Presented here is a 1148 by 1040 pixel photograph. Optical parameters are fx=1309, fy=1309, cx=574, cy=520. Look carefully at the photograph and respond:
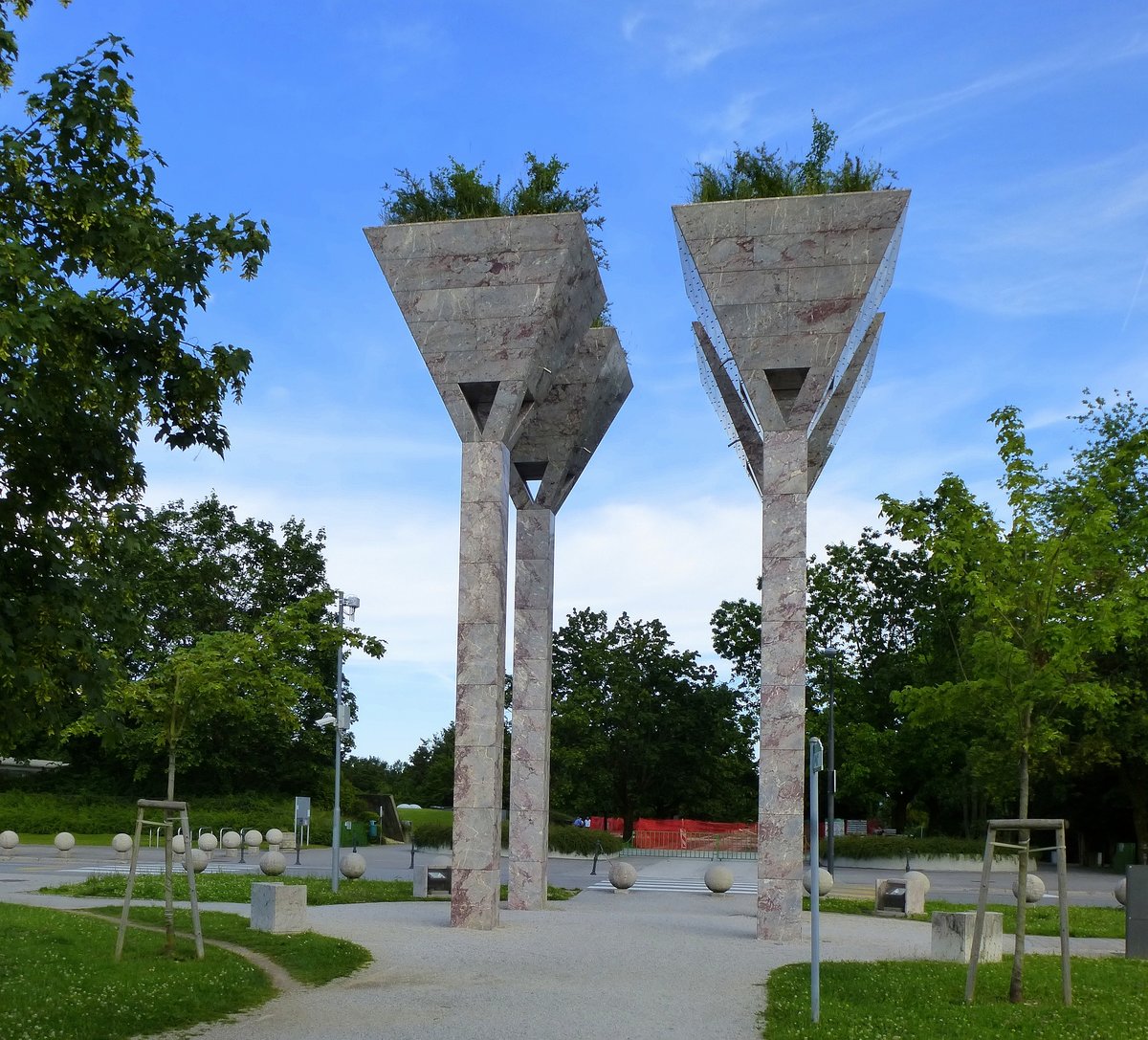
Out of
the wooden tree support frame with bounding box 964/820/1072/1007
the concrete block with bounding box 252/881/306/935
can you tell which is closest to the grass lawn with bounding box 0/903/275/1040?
the concrete block with bounding box 252/881/306/935

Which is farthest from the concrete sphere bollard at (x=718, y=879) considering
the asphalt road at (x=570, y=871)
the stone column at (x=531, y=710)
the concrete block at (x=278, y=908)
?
the concrete block at (x=278, y=908)

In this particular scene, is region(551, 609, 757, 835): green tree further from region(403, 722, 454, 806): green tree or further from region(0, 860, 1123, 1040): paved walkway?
region(0, 860, 1123, 1040): paved walkway

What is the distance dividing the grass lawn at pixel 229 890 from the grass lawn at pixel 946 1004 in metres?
11.6

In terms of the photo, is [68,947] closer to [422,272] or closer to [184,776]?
[422,272]

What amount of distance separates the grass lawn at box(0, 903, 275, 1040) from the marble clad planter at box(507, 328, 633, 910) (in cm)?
905

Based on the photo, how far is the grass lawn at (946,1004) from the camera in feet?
38.8

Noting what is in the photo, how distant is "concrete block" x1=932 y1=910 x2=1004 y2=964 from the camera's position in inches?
681

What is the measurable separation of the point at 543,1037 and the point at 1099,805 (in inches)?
1847

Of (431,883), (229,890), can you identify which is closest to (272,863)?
(229,890)

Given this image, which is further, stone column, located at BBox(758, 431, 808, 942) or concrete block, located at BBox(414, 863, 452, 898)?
concrete block, located at BBox(414, 863, 452, 898)

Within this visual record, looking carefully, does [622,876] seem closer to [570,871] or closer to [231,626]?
[570,871]

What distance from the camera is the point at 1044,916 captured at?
2561 centimetres

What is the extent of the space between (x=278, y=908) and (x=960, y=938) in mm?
9324

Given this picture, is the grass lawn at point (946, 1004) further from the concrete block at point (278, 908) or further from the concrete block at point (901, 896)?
the concrete block at point (901, 896)
